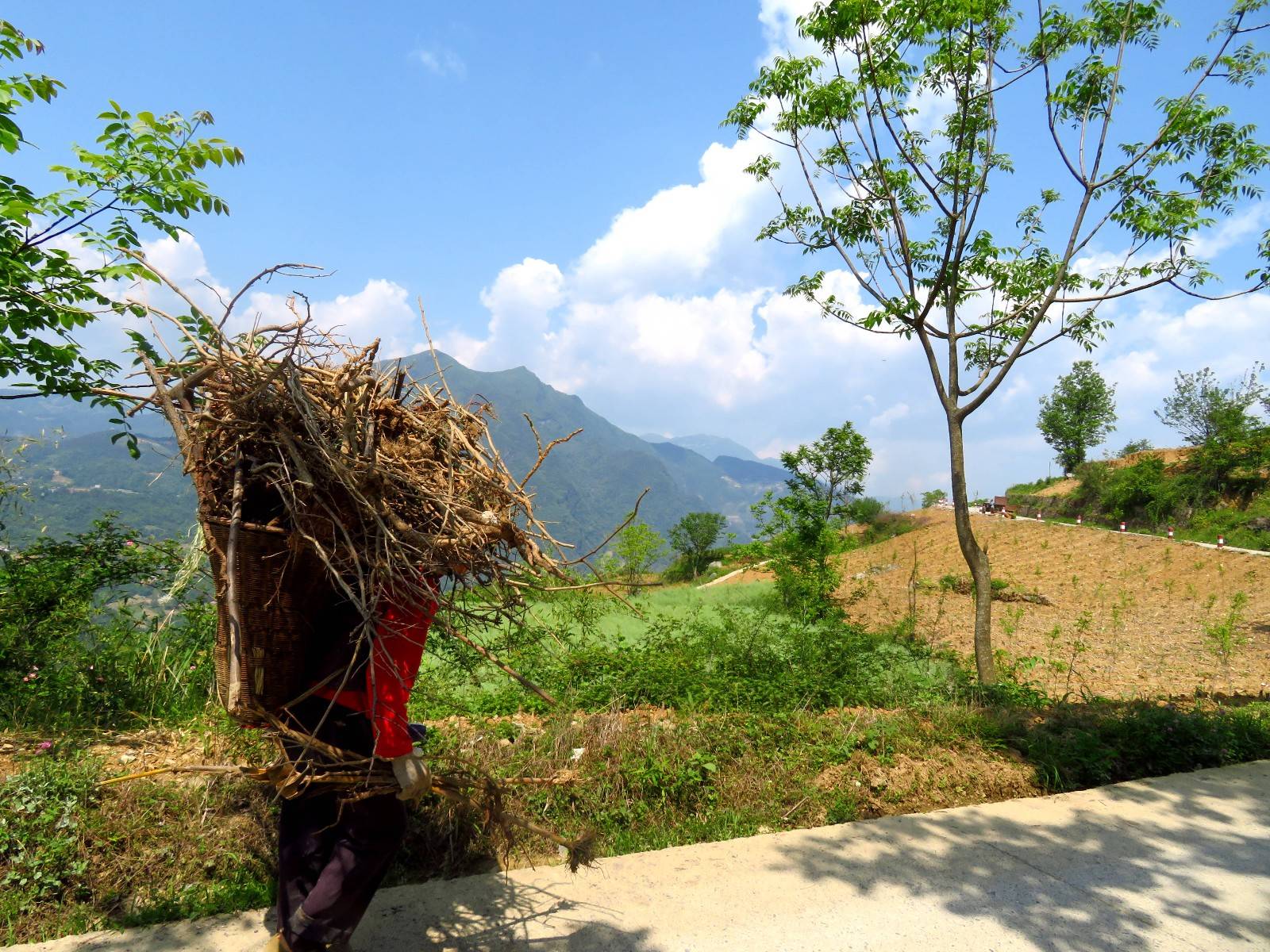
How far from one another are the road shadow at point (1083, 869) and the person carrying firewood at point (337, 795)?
1.83 meters

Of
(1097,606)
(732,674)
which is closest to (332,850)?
(732,674)

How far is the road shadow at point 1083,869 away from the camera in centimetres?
294

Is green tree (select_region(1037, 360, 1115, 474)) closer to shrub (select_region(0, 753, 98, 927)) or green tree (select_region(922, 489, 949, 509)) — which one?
green tree (select_region(922, 489, 949, 509))

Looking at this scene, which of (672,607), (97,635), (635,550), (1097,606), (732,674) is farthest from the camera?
(635,550)

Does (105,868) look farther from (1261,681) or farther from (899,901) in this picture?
(1261,681)

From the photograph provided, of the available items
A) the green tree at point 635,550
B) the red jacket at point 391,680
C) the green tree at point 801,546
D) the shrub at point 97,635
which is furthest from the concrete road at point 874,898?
the green tree at point 635,550

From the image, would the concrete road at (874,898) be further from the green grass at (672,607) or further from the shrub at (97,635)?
the green grass at (672,607)

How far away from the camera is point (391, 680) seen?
7.46 feet

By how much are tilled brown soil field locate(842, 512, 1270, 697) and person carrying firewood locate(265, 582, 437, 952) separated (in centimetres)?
675

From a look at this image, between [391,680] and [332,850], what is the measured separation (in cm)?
65

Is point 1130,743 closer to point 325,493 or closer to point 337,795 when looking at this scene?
point 337,795

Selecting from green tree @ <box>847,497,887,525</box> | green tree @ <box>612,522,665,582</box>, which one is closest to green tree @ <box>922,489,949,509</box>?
green tree @ <box>847,497,887,525</box>

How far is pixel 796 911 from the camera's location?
295 cm

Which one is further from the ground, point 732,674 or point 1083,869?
point 732,674
